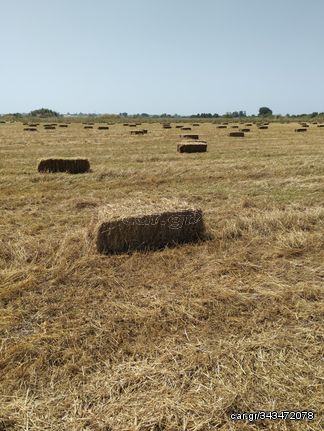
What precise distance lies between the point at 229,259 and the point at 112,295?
1.88m

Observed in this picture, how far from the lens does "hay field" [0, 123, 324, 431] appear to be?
2.99 meters

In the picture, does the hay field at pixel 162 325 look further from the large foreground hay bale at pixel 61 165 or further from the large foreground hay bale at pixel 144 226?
the large foreground hay bale at pixel 61 165

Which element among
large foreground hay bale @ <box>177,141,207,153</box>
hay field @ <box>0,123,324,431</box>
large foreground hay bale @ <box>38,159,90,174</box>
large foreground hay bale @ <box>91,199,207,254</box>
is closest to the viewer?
hay field @ <box>0,123,324,431</box>

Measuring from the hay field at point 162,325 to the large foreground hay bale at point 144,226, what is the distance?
9.9 inches

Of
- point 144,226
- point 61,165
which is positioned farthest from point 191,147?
point 144,226

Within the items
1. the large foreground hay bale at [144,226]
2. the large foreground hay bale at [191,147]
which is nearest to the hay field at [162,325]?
the large foreground hay bale at [144,226]

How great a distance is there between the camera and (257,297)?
4629 millimetres

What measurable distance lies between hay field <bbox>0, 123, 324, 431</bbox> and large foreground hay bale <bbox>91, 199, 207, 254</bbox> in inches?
9.9

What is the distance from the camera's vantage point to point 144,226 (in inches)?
237

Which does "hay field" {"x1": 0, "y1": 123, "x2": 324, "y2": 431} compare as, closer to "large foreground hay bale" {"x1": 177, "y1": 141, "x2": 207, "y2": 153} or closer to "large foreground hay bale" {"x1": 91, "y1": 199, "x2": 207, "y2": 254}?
"large foreground hay bale" {"x1": 91, "y1": 199, "x2": 207, "y2": 254}

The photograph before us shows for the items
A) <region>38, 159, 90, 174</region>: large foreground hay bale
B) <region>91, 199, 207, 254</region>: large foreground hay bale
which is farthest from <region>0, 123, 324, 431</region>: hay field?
<region>38, 159, 90, 174</region>: large foreground hay bale

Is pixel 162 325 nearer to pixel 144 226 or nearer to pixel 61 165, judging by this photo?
pixel 144 226

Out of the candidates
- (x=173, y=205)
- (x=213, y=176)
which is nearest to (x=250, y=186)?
(x=213, y=176)

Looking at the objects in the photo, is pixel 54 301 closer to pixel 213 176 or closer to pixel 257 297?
pixel 257 297
